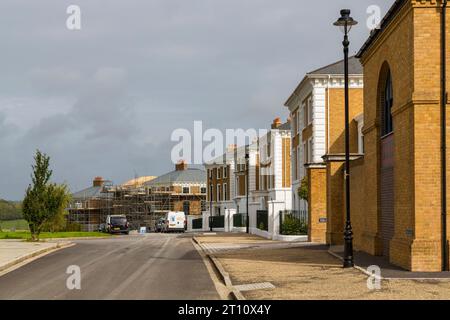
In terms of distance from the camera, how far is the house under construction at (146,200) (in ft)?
346

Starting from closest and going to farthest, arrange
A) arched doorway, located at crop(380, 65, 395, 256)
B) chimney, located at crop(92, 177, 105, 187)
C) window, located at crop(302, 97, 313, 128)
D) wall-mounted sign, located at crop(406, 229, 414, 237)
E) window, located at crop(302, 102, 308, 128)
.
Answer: wall-mounted sign, located at crop(406, 229, 414, 237), arched doorway, located at crop(380, 65, 395, 256), window, located at crop(302, 97, 313, 128), window, located at crop(302, 102, 308, 128), chimney, located at crop(92, 177, 105, 187)

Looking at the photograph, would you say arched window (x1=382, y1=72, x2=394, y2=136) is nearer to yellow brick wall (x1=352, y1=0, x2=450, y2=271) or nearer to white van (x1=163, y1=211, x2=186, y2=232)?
yellow brick wall (x1=352, y1=0, x2=450, y2=271)

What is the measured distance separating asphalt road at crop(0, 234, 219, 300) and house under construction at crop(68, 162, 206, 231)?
76160 millimetres

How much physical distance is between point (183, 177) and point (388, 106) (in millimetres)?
94145

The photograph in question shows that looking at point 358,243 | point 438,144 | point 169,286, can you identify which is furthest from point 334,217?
point 169,286

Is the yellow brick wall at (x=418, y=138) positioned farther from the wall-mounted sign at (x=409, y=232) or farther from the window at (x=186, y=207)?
the window at (x=186, y=207)

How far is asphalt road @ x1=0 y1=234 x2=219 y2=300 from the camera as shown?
588 inches

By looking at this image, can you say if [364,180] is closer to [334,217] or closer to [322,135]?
[334,217]

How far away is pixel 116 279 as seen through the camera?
18.2 meters

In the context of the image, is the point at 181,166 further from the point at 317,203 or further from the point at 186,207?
the point at 317,203

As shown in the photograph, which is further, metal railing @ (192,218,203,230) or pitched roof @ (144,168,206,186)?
pitched roof @ (144,168,206,186)

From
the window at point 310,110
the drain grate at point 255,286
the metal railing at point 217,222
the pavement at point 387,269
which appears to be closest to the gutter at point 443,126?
the pavement at point 387,269

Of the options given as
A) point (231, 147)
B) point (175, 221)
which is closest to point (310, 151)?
point (175, 221)

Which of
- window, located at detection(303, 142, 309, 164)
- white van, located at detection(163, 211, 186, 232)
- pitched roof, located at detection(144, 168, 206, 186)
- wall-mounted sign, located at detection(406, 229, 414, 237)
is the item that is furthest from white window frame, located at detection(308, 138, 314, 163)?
pitched roof, located at detection(144, 168, 206, 186)
